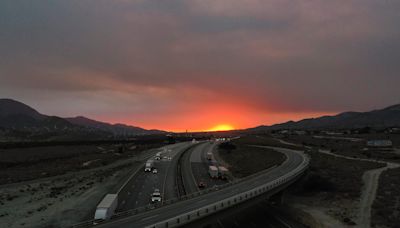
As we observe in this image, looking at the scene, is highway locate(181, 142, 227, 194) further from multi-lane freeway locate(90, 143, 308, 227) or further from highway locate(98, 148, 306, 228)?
highway locate(98, 148, 306, 228)

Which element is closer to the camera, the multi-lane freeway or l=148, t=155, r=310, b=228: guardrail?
l=148, t=155, r=310, b=228: guardrail

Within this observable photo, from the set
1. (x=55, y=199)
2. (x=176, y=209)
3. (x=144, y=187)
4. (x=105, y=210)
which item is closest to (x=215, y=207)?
(x=176, y=209)

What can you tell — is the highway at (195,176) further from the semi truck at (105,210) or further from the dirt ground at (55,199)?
the semi truck at (105,210)

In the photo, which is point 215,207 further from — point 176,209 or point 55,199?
point 55,199

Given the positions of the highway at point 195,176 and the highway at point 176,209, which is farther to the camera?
the highway at point 195,176

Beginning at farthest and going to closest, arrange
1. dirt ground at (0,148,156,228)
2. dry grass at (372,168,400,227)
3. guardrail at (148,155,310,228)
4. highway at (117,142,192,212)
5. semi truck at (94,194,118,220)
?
highway at (117,142,192,212) → dirt ground at (0,148,156,228) → dry grass at (372,168,400,227) → semi truck at (94,194,118,220) → guardrail at (148,155,310,228)

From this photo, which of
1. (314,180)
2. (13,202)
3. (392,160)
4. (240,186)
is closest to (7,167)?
(13,202)

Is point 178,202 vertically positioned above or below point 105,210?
above

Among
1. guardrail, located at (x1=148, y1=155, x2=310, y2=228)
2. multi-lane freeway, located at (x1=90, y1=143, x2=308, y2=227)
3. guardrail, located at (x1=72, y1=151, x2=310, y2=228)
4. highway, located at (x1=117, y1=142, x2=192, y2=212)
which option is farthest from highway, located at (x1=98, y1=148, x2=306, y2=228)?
highway, located at (x1=117, y1=142, x2=192, y2=212)

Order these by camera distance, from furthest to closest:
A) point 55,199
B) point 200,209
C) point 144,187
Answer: point 144,187, point 55,199, point 200,209

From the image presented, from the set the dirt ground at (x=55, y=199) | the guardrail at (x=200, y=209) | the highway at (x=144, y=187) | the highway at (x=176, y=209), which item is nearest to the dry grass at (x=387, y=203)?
the guardrail at (x=200, y=209)

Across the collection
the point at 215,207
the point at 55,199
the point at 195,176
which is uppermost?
the point at 215,207
